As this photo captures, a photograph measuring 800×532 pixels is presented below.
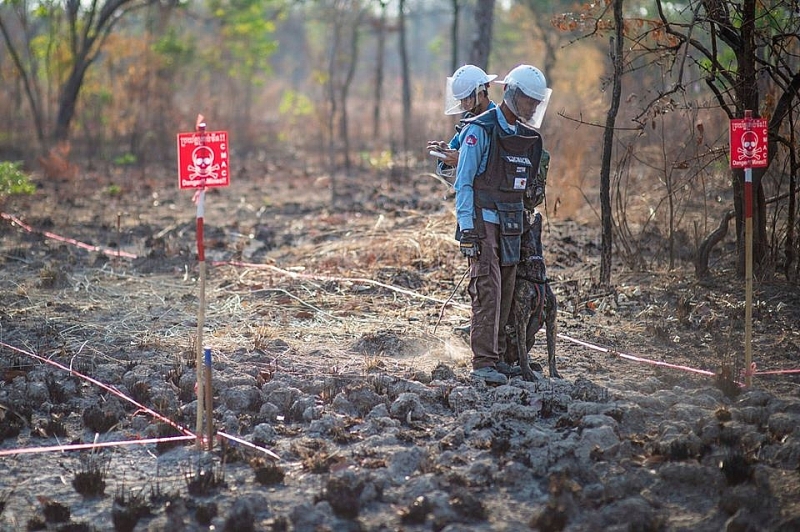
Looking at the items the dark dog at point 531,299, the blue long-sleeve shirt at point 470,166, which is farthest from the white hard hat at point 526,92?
the dark dog at point 531,299

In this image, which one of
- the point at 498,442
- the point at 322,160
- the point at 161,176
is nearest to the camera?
the point at 498,442

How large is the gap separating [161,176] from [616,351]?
44.0 feet

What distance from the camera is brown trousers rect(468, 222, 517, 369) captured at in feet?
20.0

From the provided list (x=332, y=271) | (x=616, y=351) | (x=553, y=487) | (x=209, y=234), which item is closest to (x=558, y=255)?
(x=332, y=271)

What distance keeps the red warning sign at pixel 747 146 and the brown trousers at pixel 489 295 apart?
1518mm

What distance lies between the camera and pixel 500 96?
23.9 metres

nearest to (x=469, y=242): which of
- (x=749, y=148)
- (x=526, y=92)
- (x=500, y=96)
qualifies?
(x=526, y=92)

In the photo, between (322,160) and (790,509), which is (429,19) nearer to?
(322,160)

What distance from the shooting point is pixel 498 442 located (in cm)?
504

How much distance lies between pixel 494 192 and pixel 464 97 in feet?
2.30

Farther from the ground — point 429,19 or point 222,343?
point 429,19

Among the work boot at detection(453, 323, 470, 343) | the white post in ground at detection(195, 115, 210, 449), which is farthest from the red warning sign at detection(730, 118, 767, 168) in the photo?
the white post in ground at detection(195, 115, 210, 449)

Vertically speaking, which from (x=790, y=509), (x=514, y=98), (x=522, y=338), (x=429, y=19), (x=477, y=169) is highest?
(x=429, y=19)

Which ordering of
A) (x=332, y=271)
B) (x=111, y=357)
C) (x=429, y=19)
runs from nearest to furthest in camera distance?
1. (x=111, y=357)
2. (x=332, y=271)
3. (x=429, y=19)
